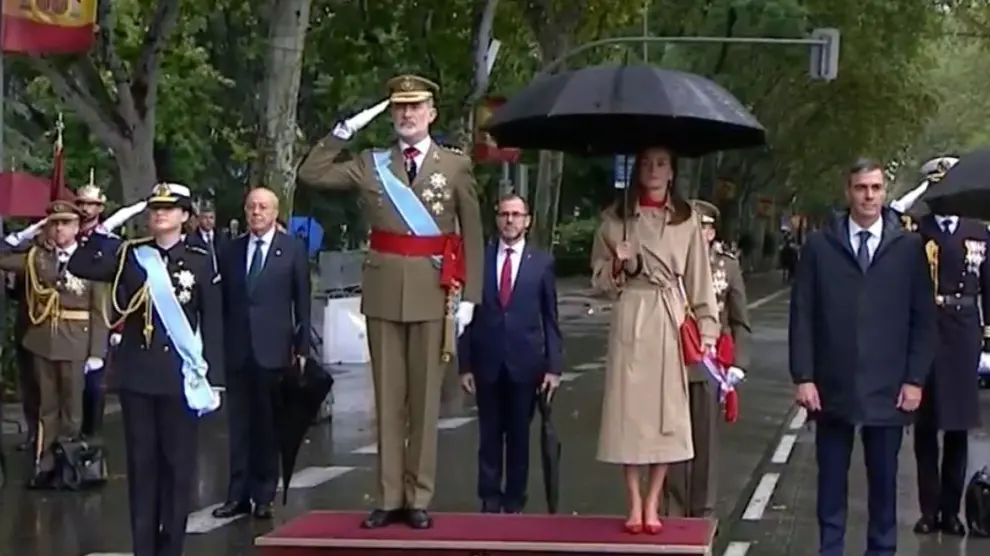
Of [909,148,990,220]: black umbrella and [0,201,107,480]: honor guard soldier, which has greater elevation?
[909,148,990,220]: black umbrella

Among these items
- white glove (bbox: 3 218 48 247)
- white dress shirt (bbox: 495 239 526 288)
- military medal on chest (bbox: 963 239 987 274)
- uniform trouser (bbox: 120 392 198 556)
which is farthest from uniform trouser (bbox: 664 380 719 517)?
white glove (bbox: 3 218 48 247)

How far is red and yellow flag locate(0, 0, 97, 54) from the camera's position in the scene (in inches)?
595

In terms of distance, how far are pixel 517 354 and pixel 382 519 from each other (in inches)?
104

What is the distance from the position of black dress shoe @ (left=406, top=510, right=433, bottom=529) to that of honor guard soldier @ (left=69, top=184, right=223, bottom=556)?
1.34m

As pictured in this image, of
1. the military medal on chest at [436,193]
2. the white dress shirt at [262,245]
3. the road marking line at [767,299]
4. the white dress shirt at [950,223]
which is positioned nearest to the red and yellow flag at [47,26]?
the white dress shirt at [262,245]

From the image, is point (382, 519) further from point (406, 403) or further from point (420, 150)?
point (420, 150)

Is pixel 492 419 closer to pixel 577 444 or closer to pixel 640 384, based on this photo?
pixel 640 384

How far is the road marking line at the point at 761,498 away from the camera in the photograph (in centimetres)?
1298

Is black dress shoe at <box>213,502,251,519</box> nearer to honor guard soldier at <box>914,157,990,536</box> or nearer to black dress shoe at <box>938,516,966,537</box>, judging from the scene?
honor guard soldier at <box>914,157,990,536</box>

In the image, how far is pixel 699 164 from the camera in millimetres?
56219

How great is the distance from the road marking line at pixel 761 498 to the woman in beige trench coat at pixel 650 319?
3.98 meters

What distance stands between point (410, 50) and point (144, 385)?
20376mm

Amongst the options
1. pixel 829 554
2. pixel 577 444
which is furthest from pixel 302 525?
pixel 577 444

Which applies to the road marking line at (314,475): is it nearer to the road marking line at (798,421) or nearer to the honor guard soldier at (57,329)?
the honor guard soldier at (57,329)
